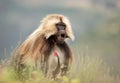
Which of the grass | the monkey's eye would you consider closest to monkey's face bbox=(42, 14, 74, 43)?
the monkey's eye

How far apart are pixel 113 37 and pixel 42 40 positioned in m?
1.74

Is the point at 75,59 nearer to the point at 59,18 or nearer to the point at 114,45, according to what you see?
the point at 59,18

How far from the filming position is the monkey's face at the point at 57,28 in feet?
20.6

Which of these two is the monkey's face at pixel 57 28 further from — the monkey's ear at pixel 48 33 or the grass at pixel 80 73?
the grass at pixel 80 73

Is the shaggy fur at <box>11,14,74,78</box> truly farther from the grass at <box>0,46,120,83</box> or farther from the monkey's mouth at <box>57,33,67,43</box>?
the grass at <box>0,46,120,83</box>

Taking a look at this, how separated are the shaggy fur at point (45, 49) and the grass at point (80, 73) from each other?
0.60 ft

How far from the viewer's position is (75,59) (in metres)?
6.50

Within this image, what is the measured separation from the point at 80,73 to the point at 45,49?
0.47m

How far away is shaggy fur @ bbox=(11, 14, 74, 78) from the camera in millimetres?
6219

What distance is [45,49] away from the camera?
627 centimetres

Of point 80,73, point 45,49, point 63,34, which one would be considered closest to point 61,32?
point 63,34

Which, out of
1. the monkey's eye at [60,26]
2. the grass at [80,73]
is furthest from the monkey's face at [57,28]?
the grass at [80,73]

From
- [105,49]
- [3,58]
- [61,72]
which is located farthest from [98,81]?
[105,49]

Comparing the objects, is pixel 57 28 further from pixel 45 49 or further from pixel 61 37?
pixel 45 49
